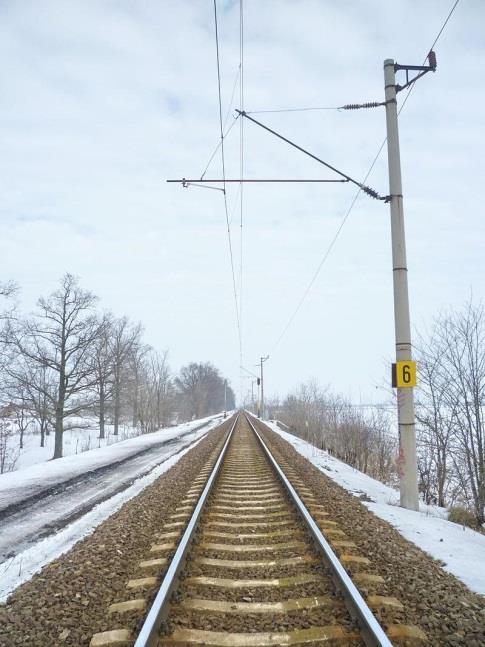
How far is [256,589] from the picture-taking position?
3.91 m

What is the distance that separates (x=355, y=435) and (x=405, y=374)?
14538 millimetres

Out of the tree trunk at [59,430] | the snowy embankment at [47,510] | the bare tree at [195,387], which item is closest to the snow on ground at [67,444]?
the tree trunk at [59,430]

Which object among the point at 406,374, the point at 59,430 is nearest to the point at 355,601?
the point at 406,374

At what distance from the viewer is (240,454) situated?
15172mm

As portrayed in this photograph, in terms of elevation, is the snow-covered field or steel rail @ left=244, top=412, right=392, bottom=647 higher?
steel rail @ left=244, top=412, right=392, bottom=647

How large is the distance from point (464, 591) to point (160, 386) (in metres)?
60.7

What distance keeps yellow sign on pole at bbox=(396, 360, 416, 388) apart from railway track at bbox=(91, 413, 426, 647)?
2908 millimetres

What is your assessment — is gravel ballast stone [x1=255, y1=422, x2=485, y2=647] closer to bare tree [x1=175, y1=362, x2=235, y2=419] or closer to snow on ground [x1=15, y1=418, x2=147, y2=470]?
snow on ground [x1=15, y1=418, x2=147, y2=470]

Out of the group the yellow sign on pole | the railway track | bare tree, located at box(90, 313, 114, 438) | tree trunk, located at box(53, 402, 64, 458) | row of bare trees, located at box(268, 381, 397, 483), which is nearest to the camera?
the railway track

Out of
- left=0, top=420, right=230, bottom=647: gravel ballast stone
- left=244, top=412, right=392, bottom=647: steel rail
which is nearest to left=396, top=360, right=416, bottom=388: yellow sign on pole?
left=244, top=412, right=392, bottom=647: steel rail

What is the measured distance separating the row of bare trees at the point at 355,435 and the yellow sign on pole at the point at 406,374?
11.2 meters

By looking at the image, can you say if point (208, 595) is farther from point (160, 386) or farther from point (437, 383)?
point (160, 386)

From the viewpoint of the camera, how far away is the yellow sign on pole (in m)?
8.05

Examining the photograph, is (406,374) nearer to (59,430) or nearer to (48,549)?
(48,549)
